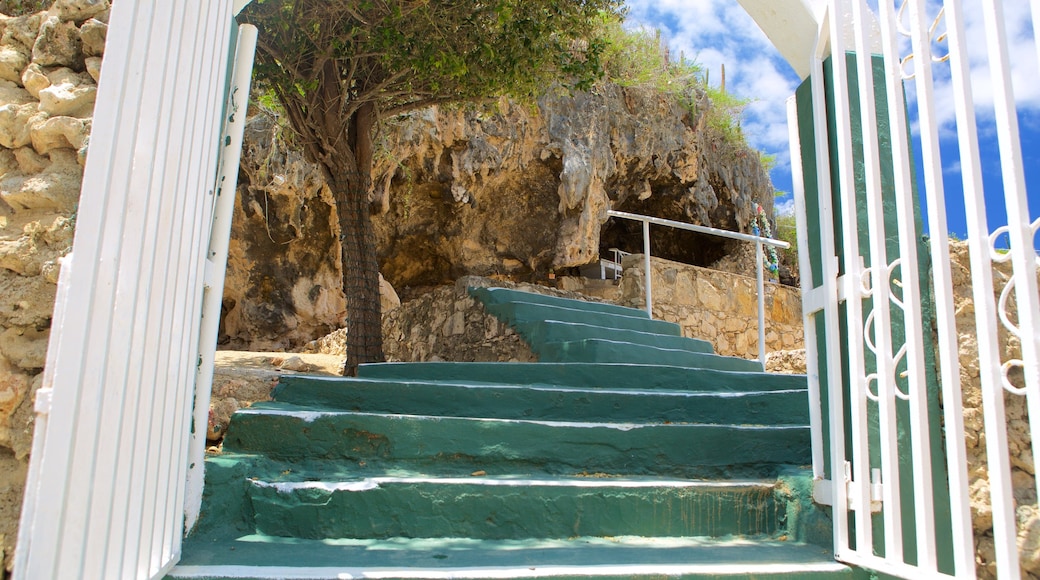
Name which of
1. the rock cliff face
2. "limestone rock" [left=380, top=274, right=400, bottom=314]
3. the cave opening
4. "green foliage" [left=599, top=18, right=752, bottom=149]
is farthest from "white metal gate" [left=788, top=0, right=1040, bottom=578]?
the cave opening

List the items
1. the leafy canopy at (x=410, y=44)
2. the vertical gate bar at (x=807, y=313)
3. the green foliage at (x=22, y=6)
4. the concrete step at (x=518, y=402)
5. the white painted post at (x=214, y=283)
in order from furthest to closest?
the leafy canopy at (x=410, y=44) < the concrete step at (x=518, y=402) < the vertical gate bar at (x=807, y=313) < the green foliage at (x=22, y=6) < the white painted post at (x=214, y=283)

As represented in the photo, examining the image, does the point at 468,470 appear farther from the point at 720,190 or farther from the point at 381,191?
the point at 720,190

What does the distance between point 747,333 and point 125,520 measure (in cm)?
992

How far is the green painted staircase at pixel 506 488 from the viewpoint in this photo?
227cm

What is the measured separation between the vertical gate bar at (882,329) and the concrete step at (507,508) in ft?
2.22

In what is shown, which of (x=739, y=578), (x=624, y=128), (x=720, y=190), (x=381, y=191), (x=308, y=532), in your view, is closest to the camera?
(x=739, y=578)

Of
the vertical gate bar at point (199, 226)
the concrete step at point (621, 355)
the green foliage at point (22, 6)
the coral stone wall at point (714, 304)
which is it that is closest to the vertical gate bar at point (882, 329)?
the vertical gate bar at point (199, 226)

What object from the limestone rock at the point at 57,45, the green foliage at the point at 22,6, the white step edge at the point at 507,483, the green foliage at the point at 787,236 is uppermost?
the green foliage at the point at 787,236

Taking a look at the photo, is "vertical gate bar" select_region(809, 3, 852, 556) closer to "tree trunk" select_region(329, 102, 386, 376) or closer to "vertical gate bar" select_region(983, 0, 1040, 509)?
"vertical gate bar" select_region(983, 0, 1040, 509)

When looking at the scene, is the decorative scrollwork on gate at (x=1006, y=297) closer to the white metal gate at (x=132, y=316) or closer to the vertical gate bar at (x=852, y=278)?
the vertical gate bar at (x=852, y=278)

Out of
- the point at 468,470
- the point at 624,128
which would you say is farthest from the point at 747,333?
the point at 468,470

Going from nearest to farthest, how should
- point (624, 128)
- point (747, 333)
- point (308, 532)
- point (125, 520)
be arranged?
point (125, 520), point (308, 532), point (747, 333), point (624, 128)

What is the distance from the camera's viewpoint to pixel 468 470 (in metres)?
3.06

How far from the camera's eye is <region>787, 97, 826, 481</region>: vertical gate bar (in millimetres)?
2572
